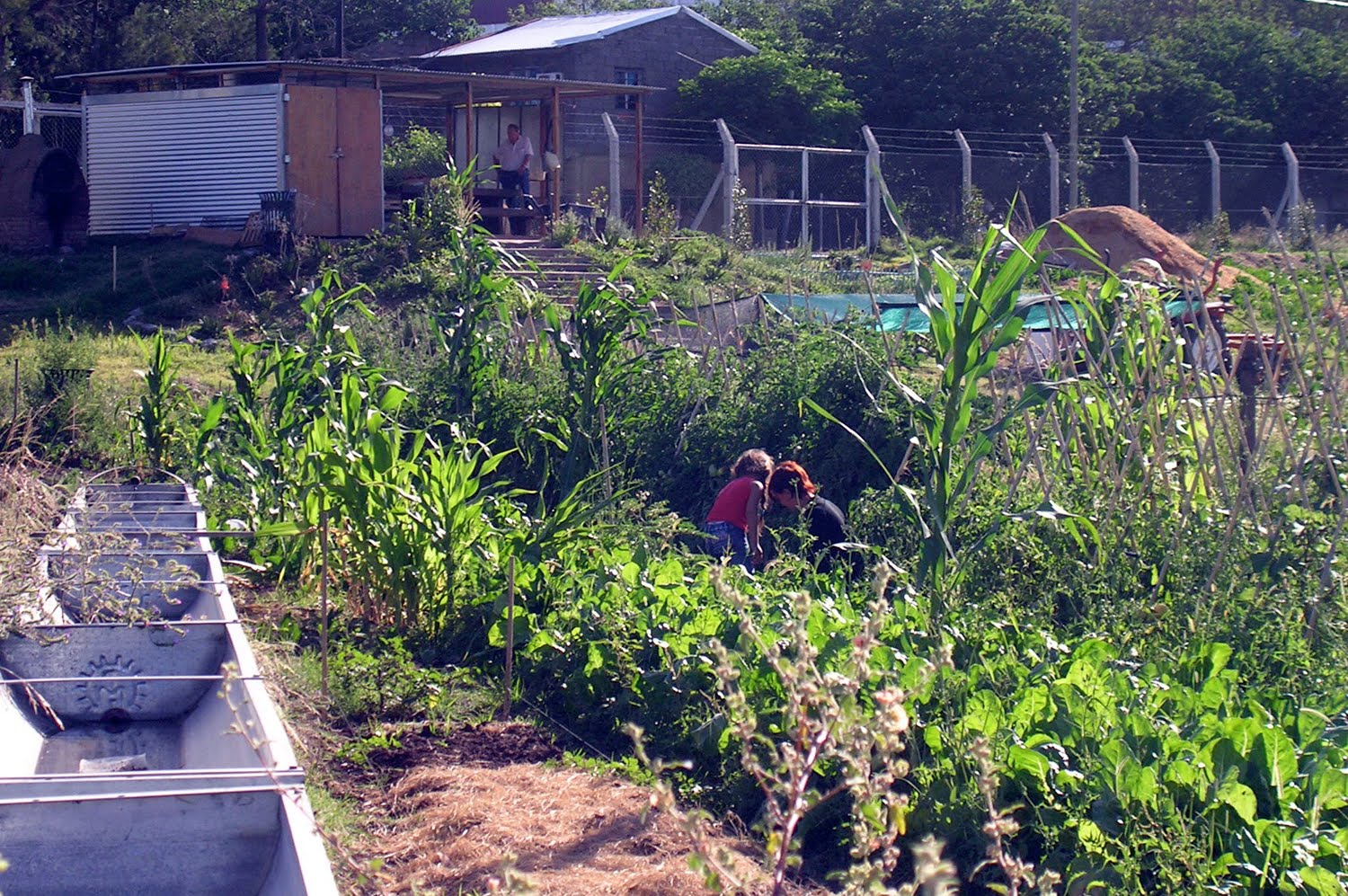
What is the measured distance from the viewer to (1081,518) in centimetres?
501

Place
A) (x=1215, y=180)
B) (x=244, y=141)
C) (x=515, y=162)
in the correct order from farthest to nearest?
(x=1215, y=180) < (x=515, y=162) < (x=244, y=141)

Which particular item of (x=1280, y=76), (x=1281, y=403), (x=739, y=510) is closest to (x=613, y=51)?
(x=1280, y=76)

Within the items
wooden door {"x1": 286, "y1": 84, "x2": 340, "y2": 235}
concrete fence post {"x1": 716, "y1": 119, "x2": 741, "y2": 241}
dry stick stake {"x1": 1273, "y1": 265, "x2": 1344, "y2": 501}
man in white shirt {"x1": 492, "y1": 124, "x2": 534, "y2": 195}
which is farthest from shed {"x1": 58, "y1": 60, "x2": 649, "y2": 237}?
dry stick stake {"x1": 1273, "y1": 265, "x2": 1344, "y2": 501}

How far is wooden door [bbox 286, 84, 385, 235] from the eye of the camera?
1850 cm

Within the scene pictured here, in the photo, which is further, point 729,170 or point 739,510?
point 729,170

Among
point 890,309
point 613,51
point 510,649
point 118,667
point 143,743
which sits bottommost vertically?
point 143,743

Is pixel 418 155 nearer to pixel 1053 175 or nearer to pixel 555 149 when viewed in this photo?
pixel 555 149

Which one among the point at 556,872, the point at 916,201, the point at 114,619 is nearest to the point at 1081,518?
the point at 556,872

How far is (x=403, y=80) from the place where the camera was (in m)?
19.6

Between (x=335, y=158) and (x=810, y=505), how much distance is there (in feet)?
45.6

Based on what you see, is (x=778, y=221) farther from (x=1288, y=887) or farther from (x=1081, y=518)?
(x=1288, y=887)

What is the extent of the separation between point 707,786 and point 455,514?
1.85 metres

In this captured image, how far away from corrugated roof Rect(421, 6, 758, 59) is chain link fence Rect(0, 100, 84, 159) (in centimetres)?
929

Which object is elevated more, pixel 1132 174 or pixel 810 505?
pixel 1132 174
